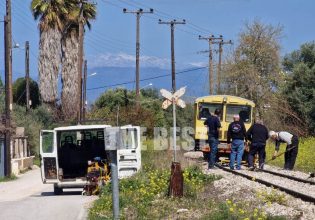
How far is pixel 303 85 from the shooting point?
55.1 meters

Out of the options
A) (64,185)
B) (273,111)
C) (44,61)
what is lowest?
(64,185)

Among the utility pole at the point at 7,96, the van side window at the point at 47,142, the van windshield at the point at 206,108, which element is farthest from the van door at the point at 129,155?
the utility pole at the point at 7,96

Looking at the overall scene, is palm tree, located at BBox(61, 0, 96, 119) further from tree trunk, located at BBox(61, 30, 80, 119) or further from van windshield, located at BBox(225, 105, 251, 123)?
van windshield, located at BBox(225, 105, 251, 123)

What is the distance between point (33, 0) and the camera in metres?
→ 52.6

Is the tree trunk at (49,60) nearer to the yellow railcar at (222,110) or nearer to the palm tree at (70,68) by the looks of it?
the palm tree at (70,68)

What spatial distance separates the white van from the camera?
22.2 meters

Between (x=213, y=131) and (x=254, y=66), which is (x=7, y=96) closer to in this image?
(x=213, y=131)

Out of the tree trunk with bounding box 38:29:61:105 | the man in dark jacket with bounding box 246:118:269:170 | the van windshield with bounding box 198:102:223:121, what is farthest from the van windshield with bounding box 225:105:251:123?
the tree trunk with bounding box 38:29:61:105

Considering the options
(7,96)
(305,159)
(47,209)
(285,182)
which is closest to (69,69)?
(7,96)

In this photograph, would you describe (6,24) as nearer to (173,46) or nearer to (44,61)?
(44,61)

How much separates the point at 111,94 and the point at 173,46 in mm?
17264

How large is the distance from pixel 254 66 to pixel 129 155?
127 ft

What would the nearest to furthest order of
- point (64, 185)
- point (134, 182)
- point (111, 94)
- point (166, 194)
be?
point (166, 194) → point (134, 182) → point (64, 185) → point (111, 94)

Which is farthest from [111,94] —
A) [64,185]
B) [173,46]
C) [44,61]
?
[64,185]
